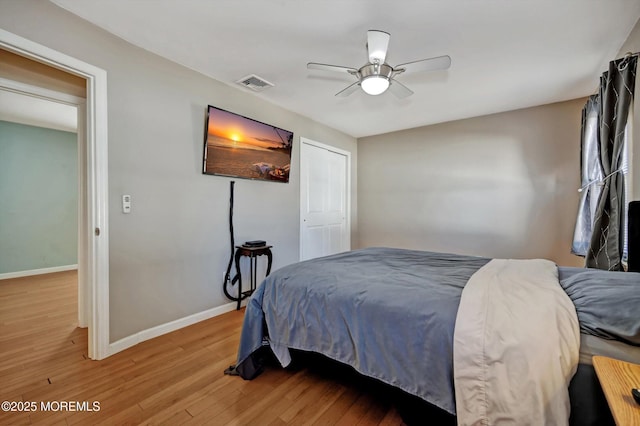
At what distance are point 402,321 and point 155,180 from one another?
227 centimetres

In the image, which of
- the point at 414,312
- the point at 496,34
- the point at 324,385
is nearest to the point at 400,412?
the point at 324,385

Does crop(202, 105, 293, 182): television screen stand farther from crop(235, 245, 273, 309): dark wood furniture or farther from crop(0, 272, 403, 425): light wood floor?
crop(0, 272, 403, 425): light wood floor

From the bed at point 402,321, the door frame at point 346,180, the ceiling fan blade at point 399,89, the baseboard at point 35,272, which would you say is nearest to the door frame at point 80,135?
the bed at point 402,321

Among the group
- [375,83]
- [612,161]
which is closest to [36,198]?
[375,83]

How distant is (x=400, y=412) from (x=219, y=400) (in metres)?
1.02

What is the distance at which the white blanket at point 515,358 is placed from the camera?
98 centimetres

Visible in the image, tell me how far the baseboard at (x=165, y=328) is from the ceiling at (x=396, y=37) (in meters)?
2.16

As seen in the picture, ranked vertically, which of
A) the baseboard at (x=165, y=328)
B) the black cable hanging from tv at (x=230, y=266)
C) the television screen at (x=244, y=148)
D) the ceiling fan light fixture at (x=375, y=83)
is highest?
the ceiling fan light fixture at (x=375, y=83)

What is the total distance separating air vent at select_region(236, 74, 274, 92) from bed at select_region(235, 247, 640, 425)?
1939 millimetres

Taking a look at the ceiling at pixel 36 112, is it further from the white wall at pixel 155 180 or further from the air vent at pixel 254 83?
the air vent at pixel 254 83

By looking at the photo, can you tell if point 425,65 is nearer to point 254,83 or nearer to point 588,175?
point 254,83

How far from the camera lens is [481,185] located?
3.84 meters

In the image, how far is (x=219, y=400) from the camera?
160cm

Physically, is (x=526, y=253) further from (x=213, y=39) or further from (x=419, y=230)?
(x=213, y=39)
